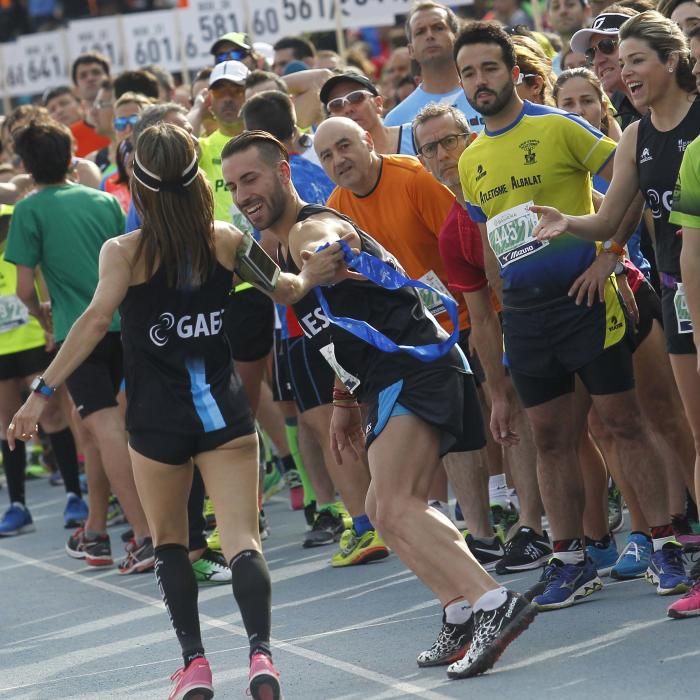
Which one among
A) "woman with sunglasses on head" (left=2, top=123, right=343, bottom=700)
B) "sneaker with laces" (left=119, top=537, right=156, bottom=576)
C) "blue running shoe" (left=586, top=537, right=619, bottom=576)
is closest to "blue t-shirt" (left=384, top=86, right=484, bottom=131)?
"sneaker with laces" (left=119, top=537, right=156, bottom=576)

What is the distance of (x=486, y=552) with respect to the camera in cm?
763

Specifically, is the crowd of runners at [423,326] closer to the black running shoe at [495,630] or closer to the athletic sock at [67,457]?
the black running shoe at [495,630]

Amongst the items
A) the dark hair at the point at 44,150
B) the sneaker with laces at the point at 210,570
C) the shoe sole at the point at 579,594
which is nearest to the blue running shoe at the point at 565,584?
the shoe sole at the point at 579,594

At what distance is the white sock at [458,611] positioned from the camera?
5762mm

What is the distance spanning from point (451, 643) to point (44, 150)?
4533 millimetres

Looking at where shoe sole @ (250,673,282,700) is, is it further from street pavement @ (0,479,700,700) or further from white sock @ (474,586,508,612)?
white sock @ (474,586,508,612)

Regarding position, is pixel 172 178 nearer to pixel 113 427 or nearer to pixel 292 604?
pixel 292 604

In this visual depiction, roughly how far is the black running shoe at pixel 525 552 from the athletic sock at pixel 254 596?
7.00ft

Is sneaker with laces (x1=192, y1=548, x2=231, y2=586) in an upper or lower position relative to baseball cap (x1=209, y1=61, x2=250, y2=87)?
lower

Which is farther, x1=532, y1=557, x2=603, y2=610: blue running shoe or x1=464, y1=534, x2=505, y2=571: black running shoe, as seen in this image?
x1=464, y1=534, x2=505, y2=571: black running shoe

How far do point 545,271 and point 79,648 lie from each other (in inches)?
107

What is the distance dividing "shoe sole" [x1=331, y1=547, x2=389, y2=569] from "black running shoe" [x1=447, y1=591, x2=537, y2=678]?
2.62 meters

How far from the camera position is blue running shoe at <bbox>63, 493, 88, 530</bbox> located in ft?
34.1

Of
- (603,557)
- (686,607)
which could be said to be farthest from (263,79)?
(686,607)
